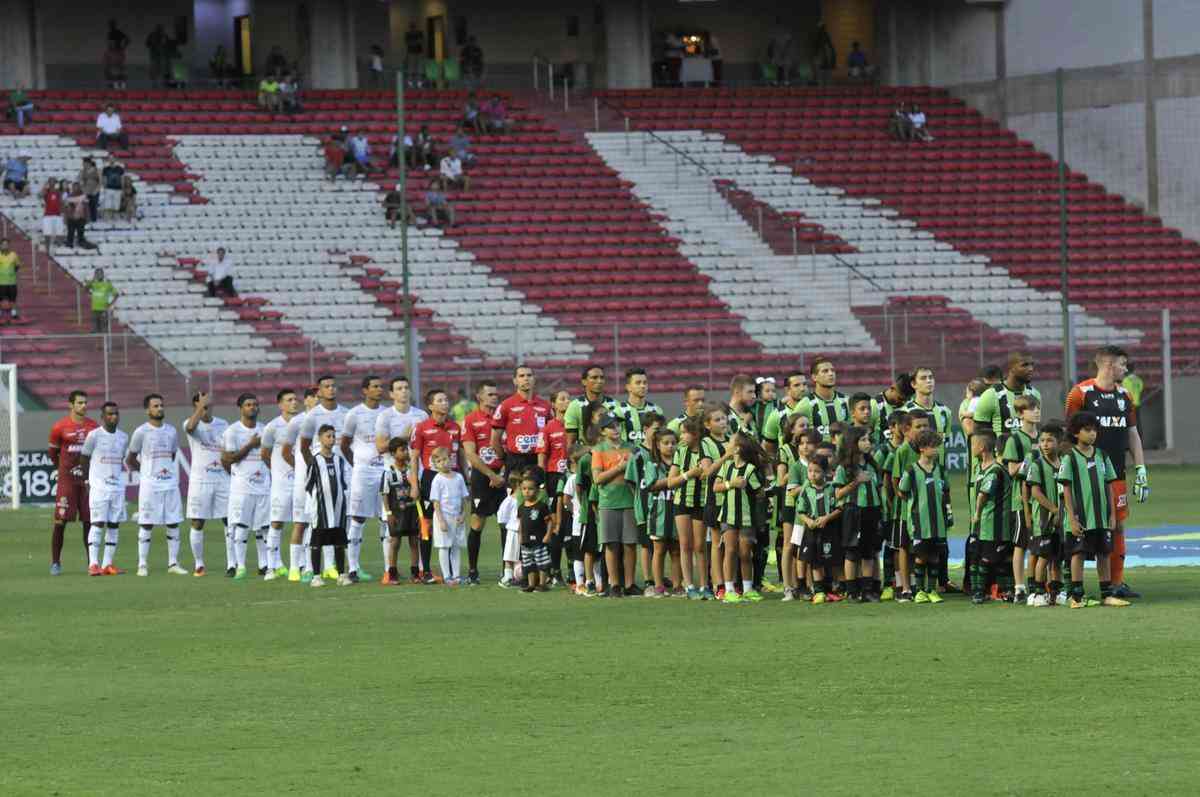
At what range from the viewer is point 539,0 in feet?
177

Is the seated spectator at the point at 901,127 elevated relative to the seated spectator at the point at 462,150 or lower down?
elevated

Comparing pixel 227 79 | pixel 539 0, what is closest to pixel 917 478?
pixel 227 79

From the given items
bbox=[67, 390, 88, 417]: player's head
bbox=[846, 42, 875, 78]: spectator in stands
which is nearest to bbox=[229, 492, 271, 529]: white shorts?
bbox=[67, 390, 88, 417]: player's head

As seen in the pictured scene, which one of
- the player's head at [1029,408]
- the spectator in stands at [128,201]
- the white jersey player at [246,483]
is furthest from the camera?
the spectator in stands at [128,201]

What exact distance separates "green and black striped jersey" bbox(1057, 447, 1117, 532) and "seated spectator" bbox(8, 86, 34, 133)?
32.4 metres

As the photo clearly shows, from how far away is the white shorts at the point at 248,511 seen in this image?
71.5 feet

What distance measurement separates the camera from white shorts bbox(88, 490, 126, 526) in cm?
2234

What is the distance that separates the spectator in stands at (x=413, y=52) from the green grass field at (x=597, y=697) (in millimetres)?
34797

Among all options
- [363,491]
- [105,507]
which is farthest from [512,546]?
[105,507]

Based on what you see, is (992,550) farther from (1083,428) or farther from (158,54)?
(158,54)

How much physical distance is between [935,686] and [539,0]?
1712 inches

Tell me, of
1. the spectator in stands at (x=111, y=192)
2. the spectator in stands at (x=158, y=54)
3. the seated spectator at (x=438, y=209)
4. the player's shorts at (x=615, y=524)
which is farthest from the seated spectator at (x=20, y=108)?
the player's shorts at (x=615, y=524)

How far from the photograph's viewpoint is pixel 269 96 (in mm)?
47719

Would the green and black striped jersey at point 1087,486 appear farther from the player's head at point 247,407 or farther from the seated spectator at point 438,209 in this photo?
the seated spectator at point 438,209
